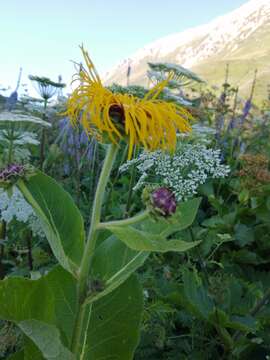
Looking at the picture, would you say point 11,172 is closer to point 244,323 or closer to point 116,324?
point 116,324

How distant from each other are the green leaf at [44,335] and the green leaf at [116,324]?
14.5 inches

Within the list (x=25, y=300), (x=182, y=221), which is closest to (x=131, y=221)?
(x=182, y=221)

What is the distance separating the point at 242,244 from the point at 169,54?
20252cm

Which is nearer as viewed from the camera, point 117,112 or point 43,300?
point 117,112

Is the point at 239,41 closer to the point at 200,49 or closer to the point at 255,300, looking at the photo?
Result: the point at 200,49

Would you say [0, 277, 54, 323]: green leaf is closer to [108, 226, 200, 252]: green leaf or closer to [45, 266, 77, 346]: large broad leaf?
[45, 266, 77, 346]: large broad leaf

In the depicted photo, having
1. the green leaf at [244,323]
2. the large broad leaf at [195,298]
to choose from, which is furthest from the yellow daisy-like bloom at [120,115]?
the green leaf at [244,323]

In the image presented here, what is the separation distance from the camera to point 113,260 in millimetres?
1561

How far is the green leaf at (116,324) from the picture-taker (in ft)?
5.23

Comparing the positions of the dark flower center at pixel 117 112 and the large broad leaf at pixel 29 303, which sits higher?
the dark flower center at pixel 117 112

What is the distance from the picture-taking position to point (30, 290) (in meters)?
1.46

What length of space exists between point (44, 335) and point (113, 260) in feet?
1.21

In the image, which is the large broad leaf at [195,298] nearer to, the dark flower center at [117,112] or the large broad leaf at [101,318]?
the large broad leaf at [101,318]

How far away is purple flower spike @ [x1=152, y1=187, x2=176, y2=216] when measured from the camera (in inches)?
47.2
